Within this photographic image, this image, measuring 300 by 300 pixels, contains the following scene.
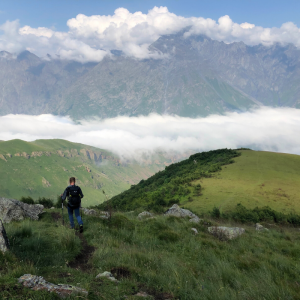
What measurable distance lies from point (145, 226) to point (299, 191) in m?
22.9

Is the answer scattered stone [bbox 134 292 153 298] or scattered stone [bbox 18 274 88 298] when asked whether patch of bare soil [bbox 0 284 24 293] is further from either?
scattered stone [bbox 134 292 153 298]

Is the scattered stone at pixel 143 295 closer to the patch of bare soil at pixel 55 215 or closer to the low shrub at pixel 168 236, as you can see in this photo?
the low shrub at pixel 168 236

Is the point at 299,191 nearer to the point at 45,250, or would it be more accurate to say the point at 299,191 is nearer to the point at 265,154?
the point at 265,154

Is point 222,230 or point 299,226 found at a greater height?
point 222,230

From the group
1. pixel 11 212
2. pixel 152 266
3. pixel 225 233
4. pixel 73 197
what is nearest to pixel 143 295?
pixel 152 266

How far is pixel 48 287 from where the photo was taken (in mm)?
3969

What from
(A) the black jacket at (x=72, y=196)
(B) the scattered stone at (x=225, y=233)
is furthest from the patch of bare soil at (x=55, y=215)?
(B) the scattered stone at (x=225, y=233)

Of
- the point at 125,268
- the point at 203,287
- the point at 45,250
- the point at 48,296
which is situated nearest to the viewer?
the point at 48,296

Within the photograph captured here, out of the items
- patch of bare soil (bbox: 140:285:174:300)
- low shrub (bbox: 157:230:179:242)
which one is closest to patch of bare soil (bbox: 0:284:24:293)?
patch of bare soil (bbox: 140:285:174:300)

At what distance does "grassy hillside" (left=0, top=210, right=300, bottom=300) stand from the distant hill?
14890 millimetres

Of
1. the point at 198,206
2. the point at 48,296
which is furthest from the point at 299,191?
the point at 48,296

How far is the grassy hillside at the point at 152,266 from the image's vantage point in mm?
4496

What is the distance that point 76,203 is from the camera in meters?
10.9

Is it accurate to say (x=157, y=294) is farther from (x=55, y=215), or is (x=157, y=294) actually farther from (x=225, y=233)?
(x=55, y=215)
